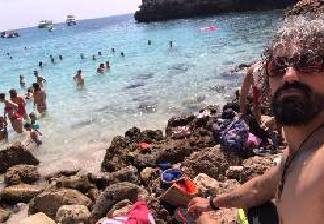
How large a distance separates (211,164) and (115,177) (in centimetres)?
165

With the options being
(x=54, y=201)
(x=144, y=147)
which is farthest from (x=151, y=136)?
(x=54, y=201)

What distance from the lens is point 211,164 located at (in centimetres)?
807

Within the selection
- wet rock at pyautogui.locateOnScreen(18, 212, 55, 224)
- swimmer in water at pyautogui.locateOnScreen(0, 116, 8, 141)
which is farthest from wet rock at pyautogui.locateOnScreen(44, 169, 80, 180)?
swimmer in water at pyautogui.locateOnScreen(0, 116, 8, 141)

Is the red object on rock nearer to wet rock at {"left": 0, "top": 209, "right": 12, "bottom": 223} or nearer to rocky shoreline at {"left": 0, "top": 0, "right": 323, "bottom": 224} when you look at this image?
rocky shoreline at {"left": 0, "top": 0, "right": 323, "bottom": 224}

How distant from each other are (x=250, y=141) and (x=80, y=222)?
2999mm

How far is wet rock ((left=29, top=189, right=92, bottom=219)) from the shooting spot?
7.98 metres

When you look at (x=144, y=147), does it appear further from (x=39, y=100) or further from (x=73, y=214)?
(x=39, y=100)

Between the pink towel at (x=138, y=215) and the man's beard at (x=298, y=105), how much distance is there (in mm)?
3593

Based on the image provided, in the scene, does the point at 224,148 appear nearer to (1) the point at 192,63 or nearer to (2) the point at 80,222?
(2) the point at 80,222

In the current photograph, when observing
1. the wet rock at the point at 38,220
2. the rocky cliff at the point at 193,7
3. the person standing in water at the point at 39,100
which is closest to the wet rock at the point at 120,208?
the wet rock at the point at 38,220

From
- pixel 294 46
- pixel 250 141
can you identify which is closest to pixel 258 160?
pixel 250 141

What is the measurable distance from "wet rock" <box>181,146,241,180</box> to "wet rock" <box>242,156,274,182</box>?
18.5 inches

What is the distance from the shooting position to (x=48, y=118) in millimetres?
17062

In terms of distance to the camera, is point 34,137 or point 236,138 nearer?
point 236,138
